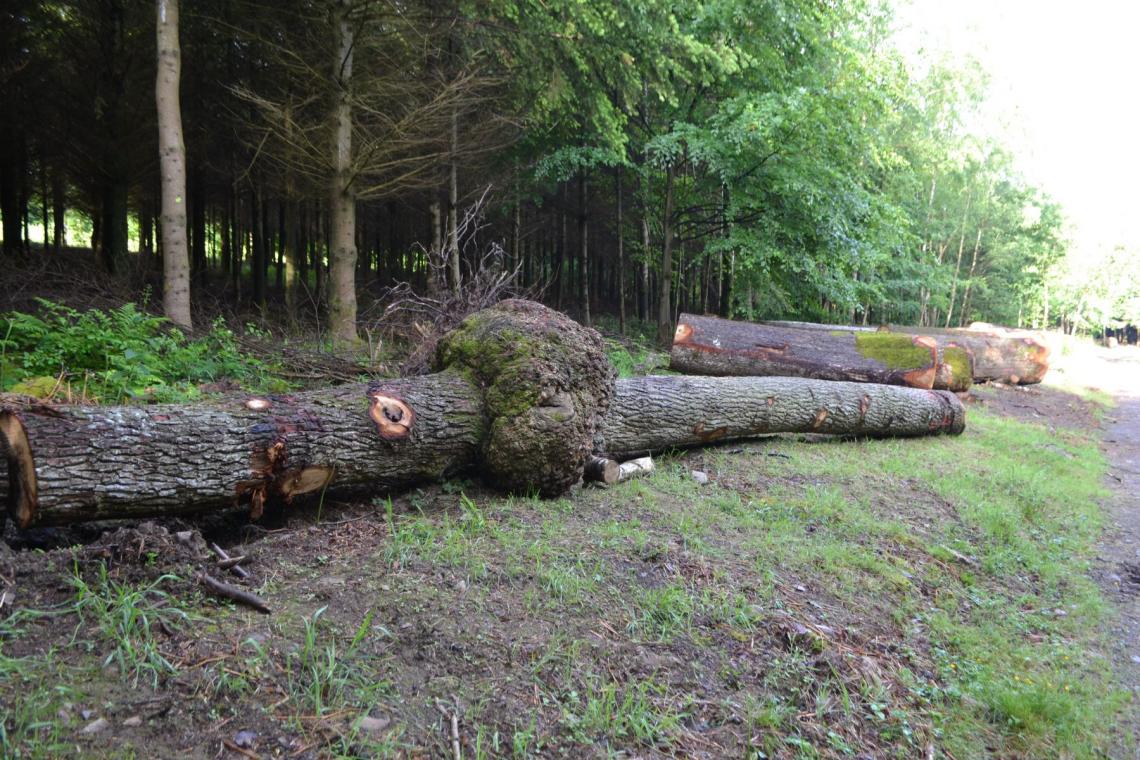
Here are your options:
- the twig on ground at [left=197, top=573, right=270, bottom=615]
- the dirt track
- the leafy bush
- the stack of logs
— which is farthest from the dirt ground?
the leafy bush

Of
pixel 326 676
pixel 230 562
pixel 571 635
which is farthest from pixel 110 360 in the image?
pixel 571 635

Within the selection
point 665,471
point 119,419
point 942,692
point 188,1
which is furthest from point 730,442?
point 188,1

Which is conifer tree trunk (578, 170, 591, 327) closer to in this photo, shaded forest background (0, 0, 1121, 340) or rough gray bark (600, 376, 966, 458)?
shaded forest background (0, 0, 1121, 340)

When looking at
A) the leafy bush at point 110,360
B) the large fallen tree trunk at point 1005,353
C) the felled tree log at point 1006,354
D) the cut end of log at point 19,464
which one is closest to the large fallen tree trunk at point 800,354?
the large fallen tree trunk at point 1005,353

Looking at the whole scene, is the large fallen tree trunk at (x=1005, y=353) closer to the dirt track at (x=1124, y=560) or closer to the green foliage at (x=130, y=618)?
the dirt track at (x=1124, y=560)

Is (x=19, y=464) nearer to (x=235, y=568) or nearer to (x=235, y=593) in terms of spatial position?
(x=235, y=568)

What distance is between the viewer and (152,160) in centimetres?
1409

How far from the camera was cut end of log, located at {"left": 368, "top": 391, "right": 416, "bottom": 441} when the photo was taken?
438 cm

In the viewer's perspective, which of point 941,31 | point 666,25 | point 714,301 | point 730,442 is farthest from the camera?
point 714,301

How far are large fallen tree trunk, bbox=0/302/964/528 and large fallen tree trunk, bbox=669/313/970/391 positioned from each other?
314 centimetres

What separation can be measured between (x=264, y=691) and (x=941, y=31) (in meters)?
32.9

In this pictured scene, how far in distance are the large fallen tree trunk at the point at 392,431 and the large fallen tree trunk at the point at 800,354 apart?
314 cm

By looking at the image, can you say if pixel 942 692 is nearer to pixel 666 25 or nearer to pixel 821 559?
pixel 821 559

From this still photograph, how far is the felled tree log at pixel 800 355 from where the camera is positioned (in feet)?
33.0
